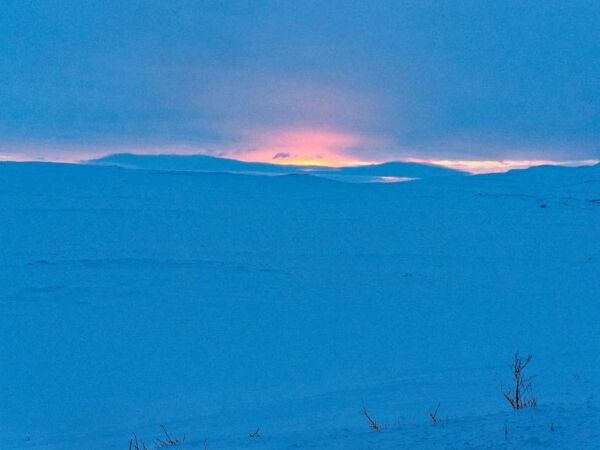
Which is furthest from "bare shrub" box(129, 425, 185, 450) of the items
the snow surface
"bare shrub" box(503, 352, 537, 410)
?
"bare shrub" box(503, 352, 537, 410)

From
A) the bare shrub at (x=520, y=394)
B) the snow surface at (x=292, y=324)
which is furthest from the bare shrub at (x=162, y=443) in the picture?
the bare shrub at (x=520, y=394)

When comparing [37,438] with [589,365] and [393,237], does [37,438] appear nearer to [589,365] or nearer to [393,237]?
[589,365]

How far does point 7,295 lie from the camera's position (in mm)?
8617

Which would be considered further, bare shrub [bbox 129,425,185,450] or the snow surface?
the snow surface

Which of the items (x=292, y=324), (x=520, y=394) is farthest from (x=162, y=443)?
(x=292, y=324)

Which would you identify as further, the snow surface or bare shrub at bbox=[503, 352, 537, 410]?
the snow surface

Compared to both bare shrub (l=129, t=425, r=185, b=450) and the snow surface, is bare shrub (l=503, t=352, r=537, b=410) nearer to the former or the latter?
the snow surface

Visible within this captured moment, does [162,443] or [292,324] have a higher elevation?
[162,443]

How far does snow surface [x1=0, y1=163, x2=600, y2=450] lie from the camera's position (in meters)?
4.61

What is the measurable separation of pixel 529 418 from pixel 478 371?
3162 millimetres

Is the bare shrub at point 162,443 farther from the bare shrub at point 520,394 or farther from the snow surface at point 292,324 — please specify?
the bare shrub at point 520,394

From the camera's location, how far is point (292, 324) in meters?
7.52

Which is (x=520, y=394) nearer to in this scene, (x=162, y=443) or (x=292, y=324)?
(x=162, y=443)

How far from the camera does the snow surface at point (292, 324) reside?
15.1 ft
